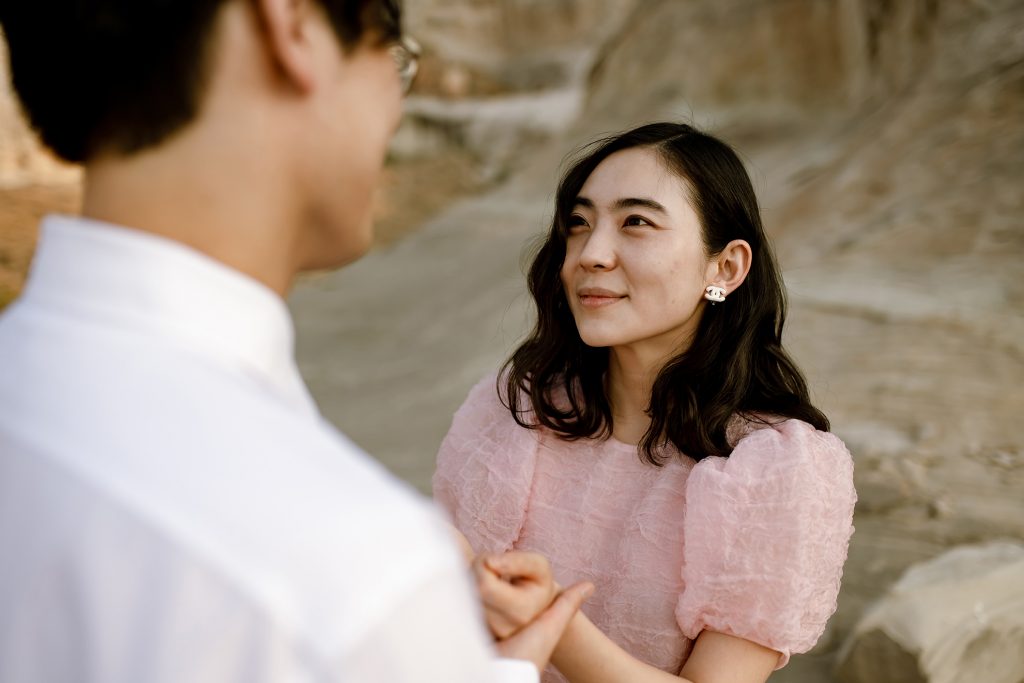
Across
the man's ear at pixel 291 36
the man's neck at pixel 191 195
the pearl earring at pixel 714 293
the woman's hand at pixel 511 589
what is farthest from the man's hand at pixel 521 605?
the pearl earring at pixel 714 293

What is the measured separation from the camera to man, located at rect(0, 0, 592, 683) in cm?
66

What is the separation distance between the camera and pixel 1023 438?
4.07 meters

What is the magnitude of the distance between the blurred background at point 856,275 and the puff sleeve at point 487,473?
126cm

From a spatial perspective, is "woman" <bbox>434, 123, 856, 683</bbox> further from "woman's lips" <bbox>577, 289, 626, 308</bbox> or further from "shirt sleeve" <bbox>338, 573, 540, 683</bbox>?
"shirt sleeve" <bbox>338, 573, 540, 683</bbox>

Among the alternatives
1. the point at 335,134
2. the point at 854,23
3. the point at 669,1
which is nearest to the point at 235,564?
the point at 335,134

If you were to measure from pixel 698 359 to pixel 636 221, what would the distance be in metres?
0.33

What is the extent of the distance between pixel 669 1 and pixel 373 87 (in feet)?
33.8

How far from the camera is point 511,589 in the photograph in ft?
4.34

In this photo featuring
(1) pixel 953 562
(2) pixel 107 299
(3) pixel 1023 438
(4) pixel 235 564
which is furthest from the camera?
(3) pixel 1023 438

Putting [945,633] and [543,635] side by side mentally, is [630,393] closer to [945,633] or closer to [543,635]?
[543,635]

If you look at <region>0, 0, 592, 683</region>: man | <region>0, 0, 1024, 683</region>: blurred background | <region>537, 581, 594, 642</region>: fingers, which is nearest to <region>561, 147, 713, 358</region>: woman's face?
<region>537, 581, 594, 642</region>: fingers

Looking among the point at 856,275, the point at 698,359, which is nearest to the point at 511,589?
the point at 698,359

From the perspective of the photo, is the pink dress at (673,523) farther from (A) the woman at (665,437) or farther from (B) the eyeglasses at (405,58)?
(B) the eyeglasses at (405,58)

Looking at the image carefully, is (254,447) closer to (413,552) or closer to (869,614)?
(413,552)
